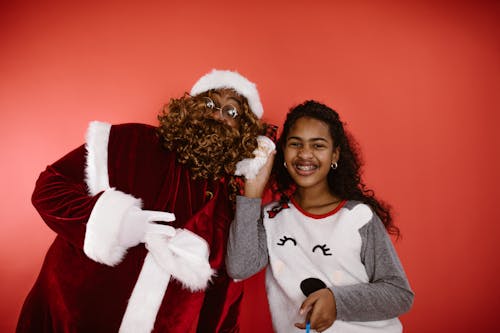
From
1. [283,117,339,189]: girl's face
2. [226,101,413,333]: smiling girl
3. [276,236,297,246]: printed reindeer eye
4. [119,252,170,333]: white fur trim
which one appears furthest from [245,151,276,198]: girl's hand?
[119,252,170,333]: white fur trim

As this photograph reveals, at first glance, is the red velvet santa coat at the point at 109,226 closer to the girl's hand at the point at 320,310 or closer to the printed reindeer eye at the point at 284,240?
the printed reindeer eye at the point at 284,240

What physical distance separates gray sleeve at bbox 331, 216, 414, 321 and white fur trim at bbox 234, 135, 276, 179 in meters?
0.60

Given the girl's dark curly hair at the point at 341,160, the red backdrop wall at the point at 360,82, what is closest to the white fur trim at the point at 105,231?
the girl's dark curly hair at the point at 341,160

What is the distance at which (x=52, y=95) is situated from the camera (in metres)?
1.96

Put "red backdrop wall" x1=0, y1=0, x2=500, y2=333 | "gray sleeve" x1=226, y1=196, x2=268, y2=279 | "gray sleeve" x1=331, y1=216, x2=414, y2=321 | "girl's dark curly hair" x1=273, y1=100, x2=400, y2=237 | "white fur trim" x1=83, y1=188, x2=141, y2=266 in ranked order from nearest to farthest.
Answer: "white fur trim" x1=83, y1=188, x2=141, y2=266, "gray sleeve" x1=331, y1=216, x2=414, y2=321, "gray sleeve" x1=226, y1=196, x2=268, y2=279, "girl's dark curly hair" x1=273, y1=100, x2=400, y2=237, "red backdrop wall" x1=0, y1=0, x2=500, y2=333

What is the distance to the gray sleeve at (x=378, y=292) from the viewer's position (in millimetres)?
1264

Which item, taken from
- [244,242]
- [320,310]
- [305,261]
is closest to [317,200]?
[305,261]

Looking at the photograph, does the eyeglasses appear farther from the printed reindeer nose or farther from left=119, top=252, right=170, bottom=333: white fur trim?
the printed reindeer nose

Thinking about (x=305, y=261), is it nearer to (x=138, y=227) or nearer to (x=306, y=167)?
(x=306, y=167)

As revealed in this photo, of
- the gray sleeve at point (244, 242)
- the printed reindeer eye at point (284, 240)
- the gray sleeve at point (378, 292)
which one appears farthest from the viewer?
the printed reindeer eye at point (284, 240)

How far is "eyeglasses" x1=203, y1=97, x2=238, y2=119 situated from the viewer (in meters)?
1.53

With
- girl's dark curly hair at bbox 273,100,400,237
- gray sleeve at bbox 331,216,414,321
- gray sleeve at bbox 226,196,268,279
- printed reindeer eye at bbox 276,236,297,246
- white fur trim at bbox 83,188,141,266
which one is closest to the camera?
white fur trim at bbox 83,188,141,266

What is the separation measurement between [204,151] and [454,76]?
184 cm

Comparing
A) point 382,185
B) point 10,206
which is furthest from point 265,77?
point 10,206
